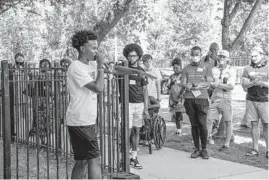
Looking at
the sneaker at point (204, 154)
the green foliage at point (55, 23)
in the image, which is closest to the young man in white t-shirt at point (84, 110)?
the sneaker at point (204, 154)

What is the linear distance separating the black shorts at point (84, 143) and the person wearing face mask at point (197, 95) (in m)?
3.43

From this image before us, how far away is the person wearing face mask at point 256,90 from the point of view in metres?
7.67

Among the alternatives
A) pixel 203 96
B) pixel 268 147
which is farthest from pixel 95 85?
pixel 268 147

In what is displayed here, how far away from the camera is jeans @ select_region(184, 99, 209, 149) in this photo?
7.66 m

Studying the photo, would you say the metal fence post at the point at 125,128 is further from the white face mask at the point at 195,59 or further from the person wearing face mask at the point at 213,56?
the person wearing face mask at the point at 213,56

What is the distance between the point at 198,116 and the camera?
7.71 m

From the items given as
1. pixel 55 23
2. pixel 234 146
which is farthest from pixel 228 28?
pixel 55 23

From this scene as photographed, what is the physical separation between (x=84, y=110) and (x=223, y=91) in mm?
4583

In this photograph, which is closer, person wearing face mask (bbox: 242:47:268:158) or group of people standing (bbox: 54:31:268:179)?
group of people standing (bbox: 54:31:268:179)

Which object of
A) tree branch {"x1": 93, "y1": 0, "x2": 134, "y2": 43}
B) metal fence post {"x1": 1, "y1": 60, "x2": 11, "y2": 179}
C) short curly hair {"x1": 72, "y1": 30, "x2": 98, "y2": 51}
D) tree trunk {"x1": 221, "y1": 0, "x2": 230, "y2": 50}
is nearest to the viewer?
short curly hair {"x1": 72, "y1": 30, "x2": 98, "y2": 51}

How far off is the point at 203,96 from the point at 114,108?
6.71ft

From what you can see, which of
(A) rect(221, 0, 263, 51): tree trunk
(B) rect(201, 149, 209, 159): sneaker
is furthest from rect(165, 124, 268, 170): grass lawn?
(A) rect(221, 0, 263, 51): tree trunk

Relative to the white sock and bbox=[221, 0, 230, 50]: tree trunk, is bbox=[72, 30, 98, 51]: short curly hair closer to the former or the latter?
the white sock

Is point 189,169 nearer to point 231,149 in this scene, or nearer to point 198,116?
point 198,116
